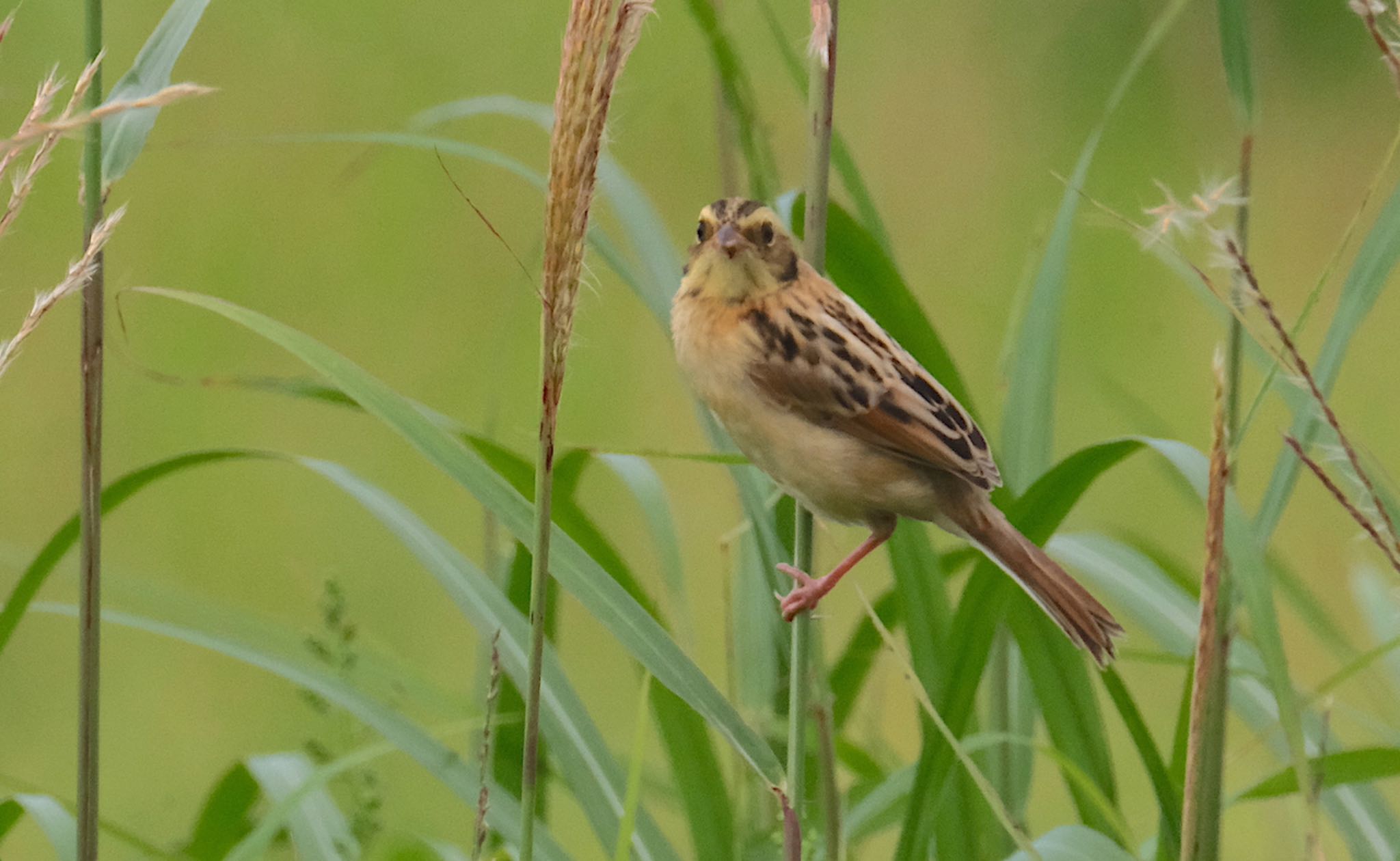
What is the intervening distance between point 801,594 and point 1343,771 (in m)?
0.64

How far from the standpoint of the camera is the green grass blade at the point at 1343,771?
1.46m

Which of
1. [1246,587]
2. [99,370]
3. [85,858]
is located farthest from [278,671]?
[1246,587]

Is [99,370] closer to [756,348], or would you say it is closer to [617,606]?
[617,606]

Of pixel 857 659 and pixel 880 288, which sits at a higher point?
pixel 880 288

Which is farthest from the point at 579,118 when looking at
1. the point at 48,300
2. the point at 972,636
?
the point at 972,636

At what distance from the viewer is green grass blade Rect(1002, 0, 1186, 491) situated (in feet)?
5.65

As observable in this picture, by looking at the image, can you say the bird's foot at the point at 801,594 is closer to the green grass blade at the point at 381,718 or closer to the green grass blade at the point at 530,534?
the green grass blade at the point at 530,534

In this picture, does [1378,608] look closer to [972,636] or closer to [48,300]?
[972,636]

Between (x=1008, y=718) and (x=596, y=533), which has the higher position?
(x=596, y=533)

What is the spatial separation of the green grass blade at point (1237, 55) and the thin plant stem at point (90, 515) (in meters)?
1.08

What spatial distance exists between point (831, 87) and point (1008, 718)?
1001 mm

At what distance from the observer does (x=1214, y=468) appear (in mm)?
1006

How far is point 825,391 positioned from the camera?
5.70 feet

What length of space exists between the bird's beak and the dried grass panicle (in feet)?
2.23
